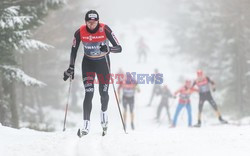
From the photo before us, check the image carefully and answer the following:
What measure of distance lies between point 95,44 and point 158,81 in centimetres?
1513

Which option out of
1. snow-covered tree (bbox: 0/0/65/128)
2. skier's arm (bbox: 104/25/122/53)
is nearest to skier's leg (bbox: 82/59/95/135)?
skier's arm (bbox: 104/25/122/53)

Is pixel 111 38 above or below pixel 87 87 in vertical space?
above

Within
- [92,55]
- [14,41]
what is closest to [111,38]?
[92,55]

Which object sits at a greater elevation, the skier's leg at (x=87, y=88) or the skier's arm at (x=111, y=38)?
the skier's arm at (x=111, y=38)

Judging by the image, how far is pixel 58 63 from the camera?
76.1ft

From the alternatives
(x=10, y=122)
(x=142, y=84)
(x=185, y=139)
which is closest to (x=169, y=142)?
(x=185, y=139)

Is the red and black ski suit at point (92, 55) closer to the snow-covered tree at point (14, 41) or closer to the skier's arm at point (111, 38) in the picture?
the skier's arm at point (111, 38)

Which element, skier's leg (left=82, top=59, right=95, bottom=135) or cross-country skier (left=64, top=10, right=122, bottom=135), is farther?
skier's leg (left=82, top=59, right=95, bottom=135)

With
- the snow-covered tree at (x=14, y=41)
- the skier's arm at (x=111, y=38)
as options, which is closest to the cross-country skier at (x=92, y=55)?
the skier's arm at (x=111, y=38)

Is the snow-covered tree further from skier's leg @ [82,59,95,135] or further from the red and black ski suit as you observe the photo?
skier's leg @ [82,59,95,135]

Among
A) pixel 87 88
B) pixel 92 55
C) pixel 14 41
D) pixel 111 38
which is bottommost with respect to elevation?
pixel 87 88

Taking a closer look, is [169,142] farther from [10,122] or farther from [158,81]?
[158,81]

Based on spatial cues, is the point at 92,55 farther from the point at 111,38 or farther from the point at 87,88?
the point at 87,88

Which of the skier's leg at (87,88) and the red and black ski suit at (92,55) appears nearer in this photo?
the red and black ski suit at (92,55)
